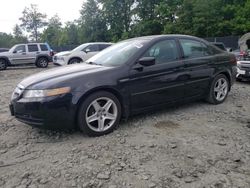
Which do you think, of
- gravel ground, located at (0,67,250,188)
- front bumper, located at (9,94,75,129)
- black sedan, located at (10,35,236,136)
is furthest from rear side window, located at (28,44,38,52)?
front bumper, located at (9,94,75,129)

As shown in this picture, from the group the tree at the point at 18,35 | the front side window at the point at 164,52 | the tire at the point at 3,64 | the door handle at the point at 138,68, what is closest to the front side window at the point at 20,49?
the tire at the point at 3,64

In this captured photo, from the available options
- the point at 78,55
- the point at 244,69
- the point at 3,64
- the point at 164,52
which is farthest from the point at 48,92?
the point at 3,64

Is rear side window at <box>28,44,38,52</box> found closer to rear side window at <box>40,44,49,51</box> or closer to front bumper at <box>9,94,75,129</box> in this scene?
rear side window at <box>40,44,49,51</box>

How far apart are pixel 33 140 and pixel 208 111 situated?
3284mm

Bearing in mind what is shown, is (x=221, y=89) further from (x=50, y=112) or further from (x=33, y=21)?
(x=33, y=21)

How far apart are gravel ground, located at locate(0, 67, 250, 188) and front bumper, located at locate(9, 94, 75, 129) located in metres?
0.31

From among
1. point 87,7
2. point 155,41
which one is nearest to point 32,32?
point 87,7

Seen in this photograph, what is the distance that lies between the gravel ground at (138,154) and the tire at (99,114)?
138 mm

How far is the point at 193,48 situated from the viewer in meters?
5.63

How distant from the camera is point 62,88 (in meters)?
4.05

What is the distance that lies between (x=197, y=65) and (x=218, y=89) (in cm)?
95

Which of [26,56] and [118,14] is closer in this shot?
[26,56]

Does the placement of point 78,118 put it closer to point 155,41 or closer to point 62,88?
point 62,88

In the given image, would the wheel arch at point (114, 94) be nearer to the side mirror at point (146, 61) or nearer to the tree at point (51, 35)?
the side mirror at point (146, 61)
